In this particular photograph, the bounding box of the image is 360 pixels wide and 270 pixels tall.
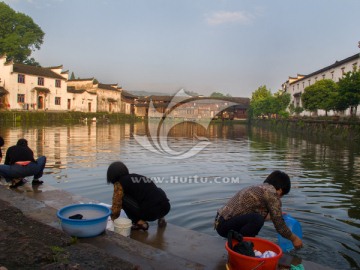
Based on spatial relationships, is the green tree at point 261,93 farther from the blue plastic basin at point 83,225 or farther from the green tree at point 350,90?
the blue plastic basin at point 83,225

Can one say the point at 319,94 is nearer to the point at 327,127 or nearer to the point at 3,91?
the point at 327,127

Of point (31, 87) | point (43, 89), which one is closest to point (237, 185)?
point (31, 87)

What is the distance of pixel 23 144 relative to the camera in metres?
7.19

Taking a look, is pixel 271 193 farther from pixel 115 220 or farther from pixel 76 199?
pixel 76 199

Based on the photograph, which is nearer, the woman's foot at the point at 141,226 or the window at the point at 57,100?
the woman's foot at the point at 141,226

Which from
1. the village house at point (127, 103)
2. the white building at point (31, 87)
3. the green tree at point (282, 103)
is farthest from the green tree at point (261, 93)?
the white building at point (31, 87)

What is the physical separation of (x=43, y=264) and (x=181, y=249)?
1867 millimetres

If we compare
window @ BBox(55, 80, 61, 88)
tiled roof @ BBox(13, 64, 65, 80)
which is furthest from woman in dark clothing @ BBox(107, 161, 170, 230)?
window @ BBox(55, 80, 61, 88)

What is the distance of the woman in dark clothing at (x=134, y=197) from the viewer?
189 inches

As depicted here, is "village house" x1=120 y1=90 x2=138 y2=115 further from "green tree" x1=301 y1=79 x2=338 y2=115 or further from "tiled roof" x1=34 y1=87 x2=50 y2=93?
"green tree" x1=301 y1=79 x2=338 y2=115

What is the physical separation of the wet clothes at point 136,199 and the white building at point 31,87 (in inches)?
1808

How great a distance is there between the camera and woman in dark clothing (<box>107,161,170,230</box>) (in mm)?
4789

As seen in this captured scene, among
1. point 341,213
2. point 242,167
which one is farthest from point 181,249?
point 242,167

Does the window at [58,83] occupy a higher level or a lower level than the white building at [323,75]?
lower
